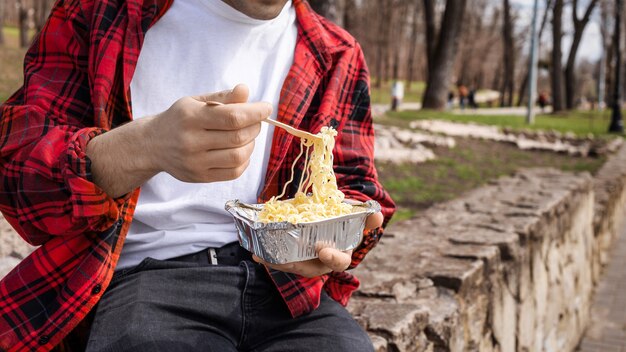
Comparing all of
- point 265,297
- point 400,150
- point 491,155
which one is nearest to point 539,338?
point 265,297

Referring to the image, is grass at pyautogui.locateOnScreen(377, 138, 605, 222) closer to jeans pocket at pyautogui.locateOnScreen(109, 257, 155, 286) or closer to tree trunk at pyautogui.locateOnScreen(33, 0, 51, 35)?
jeans pocket at pyautogui.locateOnScreen(109, 257, 155, 286)

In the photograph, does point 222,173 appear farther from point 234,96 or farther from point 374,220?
point 374,220

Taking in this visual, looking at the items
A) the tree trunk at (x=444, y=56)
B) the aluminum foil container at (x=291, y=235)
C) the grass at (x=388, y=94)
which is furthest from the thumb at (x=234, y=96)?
the grass at (x=388, y=94)

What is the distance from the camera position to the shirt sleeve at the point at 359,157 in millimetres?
1820

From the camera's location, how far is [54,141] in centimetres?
136

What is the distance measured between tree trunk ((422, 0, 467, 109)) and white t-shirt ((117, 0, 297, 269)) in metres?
15.6

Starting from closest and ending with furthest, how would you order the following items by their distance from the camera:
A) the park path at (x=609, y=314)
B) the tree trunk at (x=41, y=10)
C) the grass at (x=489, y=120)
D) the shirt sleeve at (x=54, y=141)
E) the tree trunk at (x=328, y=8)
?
the shirt sleeve at (x=54, y=141), the park path at (x=609, y=314), the tree trunk at (x=328, y=8), the grass at (x=489, y=120), the tree trunk at (x=41, y=10)

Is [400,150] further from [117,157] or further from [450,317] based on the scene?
[117,157]

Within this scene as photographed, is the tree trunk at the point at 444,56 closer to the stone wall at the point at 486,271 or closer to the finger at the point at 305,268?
the stone wall at the point at 486,271

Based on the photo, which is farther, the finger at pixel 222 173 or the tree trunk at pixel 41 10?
the tree trunk at pixel 41 10

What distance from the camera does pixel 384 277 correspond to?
287cm

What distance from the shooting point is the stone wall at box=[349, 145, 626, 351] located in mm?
2492

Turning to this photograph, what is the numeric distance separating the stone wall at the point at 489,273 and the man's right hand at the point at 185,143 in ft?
3.53

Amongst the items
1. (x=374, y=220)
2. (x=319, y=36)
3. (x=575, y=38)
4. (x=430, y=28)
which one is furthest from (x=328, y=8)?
(x=575, y=38)
